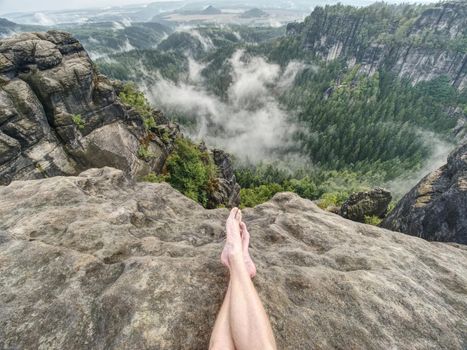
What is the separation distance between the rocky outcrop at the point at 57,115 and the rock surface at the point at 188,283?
20044 mm

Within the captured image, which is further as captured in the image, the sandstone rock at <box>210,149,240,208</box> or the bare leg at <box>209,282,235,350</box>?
the sandstone rock at <box>210,149,240,208</box>

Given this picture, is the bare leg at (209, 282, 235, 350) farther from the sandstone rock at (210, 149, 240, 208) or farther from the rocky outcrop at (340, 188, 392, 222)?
the sandstone rock at (210, 149, 240, 208)

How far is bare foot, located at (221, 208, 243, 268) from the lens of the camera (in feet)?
25.8

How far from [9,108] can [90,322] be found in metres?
30.1

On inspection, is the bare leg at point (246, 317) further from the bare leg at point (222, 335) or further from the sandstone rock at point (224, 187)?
the sandstone rock at point (224, 187)

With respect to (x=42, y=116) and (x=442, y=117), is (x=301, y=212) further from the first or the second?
(x=442, y=117)

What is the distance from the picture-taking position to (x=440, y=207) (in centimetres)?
1858

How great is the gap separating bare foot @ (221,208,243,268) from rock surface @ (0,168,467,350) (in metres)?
0.78

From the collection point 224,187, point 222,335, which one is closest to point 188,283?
point 222,335

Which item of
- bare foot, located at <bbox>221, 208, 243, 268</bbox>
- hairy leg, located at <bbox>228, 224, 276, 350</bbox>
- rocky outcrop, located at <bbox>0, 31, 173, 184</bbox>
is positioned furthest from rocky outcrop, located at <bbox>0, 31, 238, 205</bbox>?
hairy leg, located at <bbox>228, 224, 276, 350</bbox>

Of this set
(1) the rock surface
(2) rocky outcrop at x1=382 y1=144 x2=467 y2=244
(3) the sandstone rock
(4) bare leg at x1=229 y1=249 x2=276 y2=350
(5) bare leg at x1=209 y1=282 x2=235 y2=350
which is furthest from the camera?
(3) the sandstone rock

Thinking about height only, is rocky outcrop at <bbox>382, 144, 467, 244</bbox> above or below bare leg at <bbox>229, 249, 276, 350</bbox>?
below

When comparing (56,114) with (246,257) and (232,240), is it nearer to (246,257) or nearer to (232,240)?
(232,240)

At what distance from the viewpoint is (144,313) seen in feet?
A: 22.4
